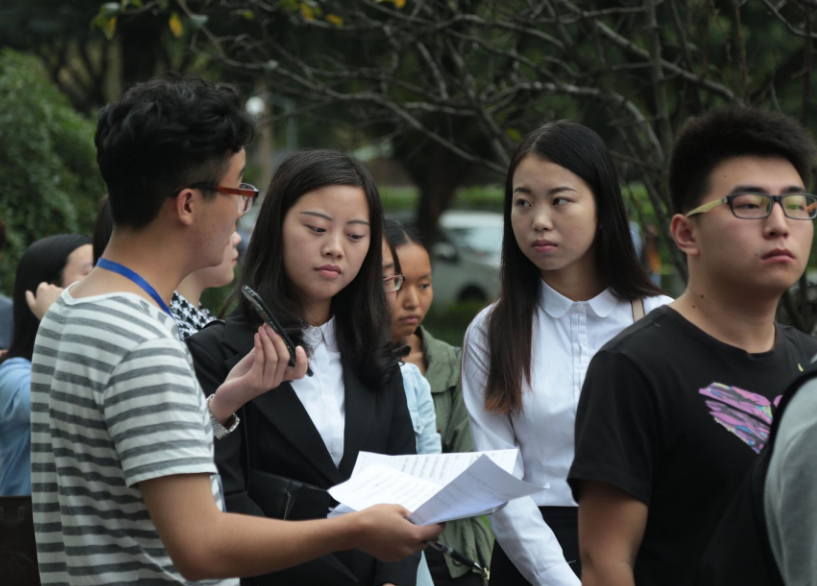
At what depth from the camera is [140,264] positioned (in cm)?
202

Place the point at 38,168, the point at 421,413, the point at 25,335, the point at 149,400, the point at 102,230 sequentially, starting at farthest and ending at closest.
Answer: the point at 38,168 < the point at 25,335 < the point at 102,230 < the point at 421,413 < the point at 149,400

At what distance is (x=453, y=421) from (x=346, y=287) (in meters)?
1.13

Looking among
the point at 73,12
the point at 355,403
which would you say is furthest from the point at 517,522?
the point at 73,12

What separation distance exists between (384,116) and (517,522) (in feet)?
13.9

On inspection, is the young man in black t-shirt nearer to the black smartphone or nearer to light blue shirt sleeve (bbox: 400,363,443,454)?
the black smartphone

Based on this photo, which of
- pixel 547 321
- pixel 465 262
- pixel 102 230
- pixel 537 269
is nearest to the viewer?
pixel 547 321

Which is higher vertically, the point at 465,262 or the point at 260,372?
the point at 465,262

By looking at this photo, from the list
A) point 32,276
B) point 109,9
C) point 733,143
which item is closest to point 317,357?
point 733,143

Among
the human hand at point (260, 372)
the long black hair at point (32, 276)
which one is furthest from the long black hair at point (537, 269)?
the long black hair at point (32, 276)

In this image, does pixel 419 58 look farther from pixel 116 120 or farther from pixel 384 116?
pixel 116 120

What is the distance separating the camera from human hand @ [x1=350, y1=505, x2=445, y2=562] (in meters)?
2.09

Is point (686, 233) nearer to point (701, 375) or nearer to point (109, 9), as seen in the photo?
point (701, 375)

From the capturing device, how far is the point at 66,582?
2.05m

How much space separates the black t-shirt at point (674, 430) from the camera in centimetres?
203
